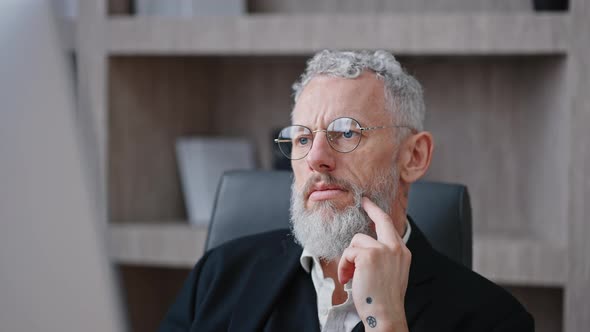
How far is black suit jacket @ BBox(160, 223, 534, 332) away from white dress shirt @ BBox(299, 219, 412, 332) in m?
0.01

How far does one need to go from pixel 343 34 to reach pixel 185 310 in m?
1.05

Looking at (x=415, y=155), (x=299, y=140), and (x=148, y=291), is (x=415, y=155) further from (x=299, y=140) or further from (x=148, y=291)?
(x=148, y=291)

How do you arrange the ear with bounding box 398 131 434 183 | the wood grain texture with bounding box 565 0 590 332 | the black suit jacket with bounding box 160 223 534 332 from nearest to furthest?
the black suit jacket with bounding box 160 223 534 332 < the ear with bounding box 398 131 434 183 < the wood grain texture with bounding box 565 0 590 332

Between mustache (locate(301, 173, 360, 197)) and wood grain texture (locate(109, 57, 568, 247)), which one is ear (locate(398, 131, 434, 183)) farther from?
wood grain texture (locate(109, 57, 568, 247))

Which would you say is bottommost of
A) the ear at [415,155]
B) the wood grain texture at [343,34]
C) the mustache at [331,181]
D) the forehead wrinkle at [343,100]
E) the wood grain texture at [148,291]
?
the wood grain texture at [148,291]

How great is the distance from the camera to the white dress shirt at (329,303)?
4.07 ft

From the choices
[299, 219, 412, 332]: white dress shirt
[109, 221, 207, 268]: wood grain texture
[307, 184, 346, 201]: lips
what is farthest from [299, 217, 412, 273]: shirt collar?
[109, 221, 207, 268]: wood grain texture

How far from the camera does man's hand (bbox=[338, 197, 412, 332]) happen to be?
109 centimetres

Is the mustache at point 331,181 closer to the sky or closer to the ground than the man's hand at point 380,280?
closer to the sky

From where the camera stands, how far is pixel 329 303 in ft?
4.27

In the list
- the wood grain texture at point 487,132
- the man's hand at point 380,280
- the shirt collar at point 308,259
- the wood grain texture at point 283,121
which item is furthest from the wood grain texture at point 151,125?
the man's hand at point 380,280

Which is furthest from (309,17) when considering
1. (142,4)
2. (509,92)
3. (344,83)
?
(344,83)

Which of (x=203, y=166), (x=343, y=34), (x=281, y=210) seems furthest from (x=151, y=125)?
(x=281, y=210)

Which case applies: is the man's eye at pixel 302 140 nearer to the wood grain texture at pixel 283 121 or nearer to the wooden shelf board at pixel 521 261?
the wooden shelf board at pixel 521 261
